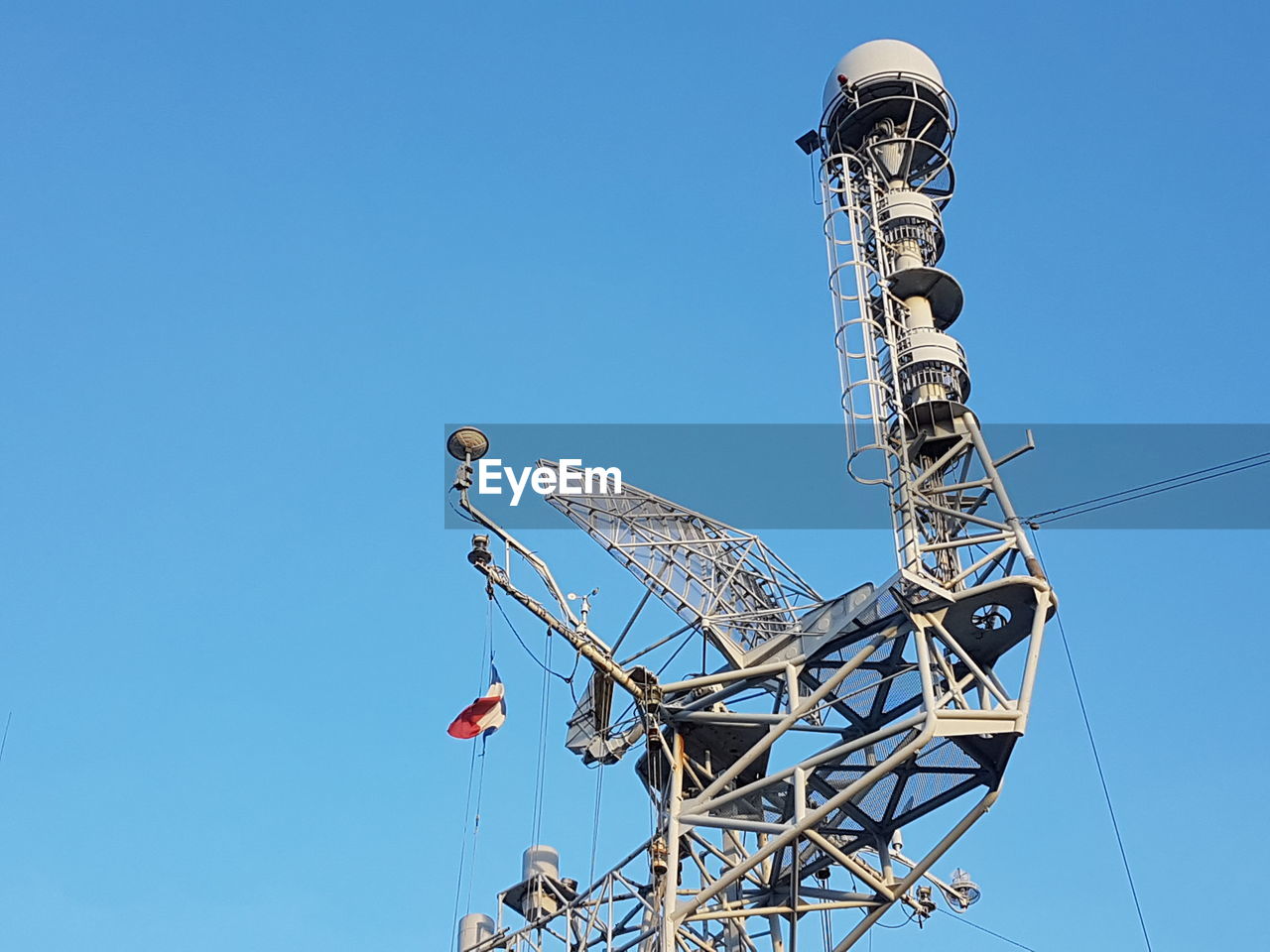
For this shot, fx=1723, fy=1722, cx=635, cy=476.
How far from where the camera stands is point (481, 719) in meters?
39.9

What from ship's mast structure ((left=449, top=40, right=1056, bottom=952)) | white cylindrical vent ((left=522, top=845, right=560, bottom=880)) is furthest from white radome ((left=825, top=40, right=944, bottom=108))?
white cylindrical vent ((left=522, top=845, right=560, bottom=880))

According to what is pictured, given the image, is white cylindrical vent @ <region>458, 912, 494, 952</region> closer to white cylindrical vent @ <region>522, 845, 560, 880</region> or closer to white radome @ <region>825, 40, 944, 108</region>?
white cylindrical vent @ <region>522, 845, 560, 880</region>

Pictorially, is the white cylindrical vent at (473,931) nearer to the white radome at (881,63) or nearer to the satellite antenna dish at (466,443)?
the satellite antenna dish at (466,443)

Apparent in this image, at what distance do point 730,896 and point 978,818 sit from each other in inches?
269

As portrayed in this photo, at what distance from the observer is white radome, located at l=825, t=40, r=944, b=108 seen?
4597 centimetres

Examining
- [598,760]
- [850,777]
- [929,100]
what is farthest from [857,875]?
[929,100]

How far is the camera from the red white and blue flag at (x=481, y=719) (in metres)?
39.8

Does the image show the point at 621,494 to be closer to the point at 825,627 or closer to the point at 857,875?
the point at 825,627

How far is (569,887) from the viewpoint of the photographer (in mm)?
41812

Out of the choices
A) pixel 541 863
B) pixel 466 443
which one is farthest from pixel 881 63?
pixel 541 863

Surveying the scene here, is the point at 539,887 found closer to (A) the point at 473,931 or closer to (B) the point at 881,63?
(A) the point at 473,931

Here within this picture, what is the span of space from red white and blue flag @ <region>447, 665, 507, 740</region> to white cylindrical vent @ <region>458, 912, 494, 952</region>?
216 inches

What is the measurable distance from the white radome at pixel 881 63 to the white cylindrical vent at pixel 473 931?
23.1 metres

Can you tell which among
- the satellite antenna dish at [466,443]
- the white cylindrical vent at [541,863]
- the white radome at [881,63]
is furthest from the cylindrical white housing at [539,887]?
the white radome at [881,63]
